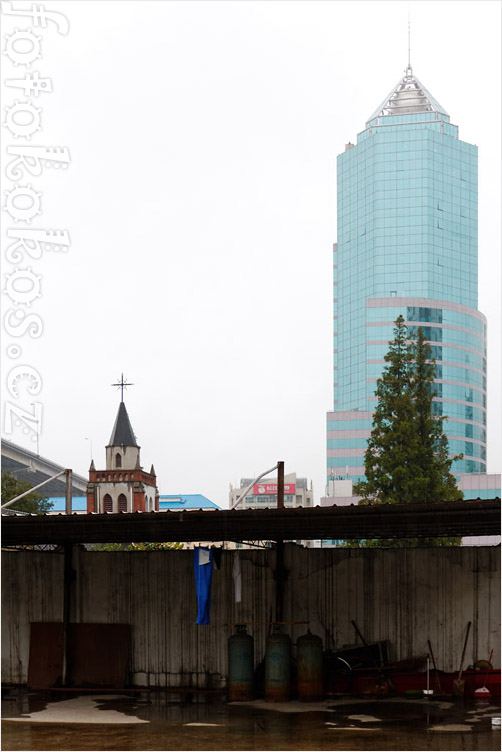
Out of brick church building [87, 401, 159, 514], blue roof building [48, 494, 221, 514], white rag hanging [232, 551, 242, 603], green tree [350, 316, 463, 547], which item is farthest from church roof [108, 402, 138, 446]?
white rag hanging [232, 551, 242, 603]

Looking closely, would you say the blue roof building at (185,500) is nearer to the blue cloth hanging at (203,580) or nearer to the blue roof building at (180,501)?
the blue roof building at (180,501)

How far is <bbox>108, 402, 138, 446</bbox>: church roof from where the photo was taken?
11144 centimetres

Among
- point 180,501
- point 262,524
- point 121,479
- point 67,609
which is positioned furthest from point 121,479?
point 262,524

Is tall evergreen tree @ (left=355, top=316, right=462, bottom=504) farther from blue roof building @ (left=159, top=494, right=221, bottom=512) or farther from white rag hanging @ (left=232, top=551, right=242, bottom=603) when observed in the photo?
blue roof building @ (left=159, top=494, right=221, bottom=512)

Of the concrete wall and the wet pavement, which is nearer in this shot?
the wet pavement

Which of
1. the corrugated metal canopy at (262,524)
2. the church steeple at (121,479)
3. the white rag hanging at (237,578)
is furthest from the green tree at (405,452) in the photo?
the church steeple at (121,479)

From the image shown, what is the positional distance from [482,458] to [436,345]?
2497 cm

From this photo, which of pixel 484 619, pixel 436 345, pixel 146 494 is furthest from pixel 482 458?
pixel 484 619

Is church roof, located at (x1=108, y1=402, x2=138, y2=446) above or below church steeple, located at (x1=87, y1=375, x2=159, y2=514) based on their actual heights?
above

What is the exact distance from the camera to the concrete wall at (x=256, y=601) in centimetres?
2131

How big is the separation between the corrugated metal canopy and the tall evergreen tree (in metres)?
22.6

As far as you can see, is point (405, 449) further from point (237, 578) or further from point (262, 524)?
point (262, 524)

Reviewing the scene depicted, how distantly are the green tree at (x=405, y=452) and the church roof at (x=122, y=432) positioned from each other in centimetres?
6533

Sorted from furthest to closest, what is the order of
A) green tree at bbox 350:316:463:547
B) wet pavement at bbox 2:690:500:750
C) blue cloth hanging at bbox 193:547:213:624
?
1. green tree at bbox 350:316:463:547
2. blue cloth hanging at bbox 193:547:213:624
3. wet pavement at bbox 2:690:500:750
